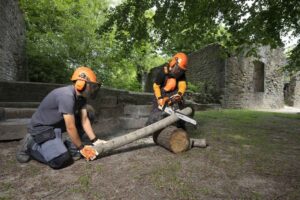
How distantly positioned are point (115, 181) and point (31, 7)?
528 inches

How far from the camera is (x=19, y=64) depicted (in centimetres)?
1001

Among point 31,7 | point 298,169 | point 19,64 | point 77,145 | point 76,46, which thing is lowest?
point 298,169

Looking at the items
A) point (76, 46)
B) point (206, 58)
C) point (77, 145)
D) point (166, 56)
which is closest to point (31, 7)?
point (76, 46)

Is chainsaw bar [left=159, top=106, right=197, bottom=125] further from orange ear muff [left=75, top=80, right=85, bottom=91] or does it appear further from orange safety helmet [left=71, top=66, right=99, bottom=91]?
orange ear muff [left=75, top=80, right=85, bottom=91]

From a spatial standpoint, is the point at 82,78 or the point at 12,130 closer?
the point at 82,78

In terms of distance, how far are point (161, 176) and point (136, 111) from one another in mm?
3196

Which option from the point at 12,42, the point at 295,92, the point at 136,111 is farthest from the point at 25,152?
the point at 295,92

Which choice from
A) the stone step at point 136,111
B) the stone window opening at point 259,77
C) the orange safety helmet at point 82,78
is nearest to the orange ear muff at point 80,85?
the orange safety helmet at point 82,78

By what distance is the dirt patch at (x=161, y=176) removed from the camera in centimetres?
225

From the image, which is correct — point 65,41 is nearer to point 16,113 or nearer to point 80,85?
point 16,113

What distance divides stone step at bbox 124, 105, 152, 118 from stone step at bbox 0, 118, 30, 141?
222cm

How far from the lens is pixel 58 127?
319cm

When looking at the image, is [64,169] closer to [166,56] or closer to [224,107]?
[224,107]

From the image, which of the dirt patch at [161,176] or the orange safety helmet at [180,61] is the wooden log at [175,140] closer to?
the dirt patch at [161,176]
